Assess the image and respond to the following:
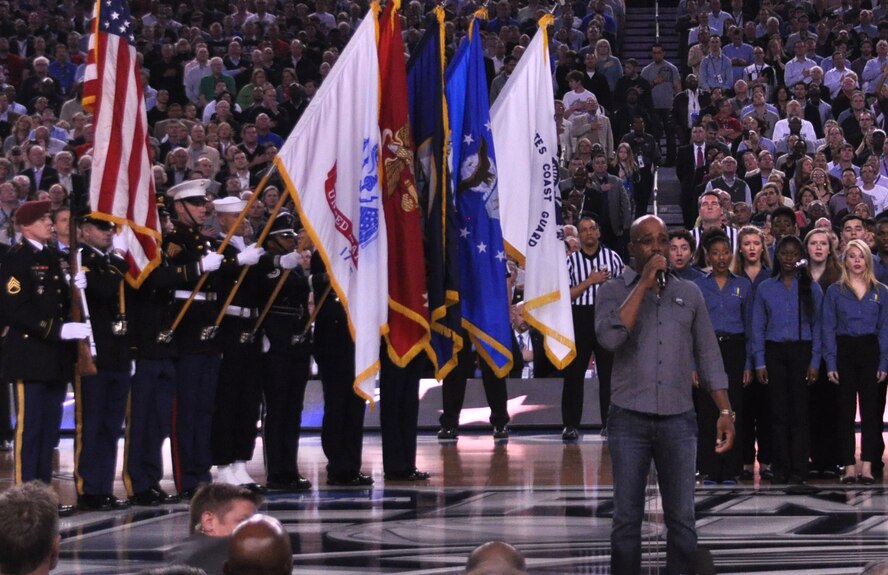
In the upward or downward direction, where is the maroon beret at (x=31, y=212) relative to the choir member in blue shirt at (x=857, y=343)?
upward

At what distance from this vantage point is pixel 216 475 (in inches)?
484

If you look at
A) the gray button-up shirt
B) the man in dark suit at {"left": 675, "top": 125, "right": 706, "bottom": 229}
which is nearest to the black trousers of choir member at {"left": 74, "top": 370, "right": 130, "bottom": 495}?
the gray button-up shirt

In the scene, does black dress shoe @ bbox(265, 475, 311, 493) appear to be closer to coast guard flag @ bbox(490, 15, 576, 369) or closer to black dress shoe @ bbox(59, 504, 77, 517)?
black dress shoe @ bbox(59, 504, 77, 517)

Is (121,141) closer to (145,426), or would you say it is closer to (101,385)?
(101,385)

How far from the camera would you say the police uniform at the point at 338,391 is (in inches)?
458

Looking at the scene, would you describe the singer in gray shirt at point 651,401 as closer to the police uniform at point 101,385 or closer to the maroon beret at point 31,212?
the police uniform at point 101,385

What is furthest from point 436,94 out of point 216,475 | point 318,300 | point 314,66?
point 314,66

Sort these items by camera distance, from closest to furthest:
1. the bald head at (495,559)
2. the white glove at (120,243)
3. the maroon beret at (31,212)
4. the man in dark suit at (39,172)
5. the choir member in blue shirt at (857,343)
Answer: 1. the bald head at (495,559)
2. the maroon beret at (31,212)
3. the white glove at (120,243)
4. the choir member in blue shirt at (857,343)
5. the man in dark suit at (39,172)

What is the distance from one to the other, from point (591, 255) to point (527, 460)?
98.0 inches

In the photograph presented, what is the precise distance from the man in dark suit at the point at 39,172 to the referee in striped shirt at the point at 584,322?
23.3 feet

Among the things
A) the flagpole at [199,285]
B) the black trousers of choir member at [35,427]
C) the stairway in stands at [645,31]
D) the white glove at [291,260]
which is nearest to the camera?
the black trousers of choir member at [35,427]

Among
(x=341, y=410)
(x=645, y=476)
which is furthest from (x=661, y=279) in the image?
(x=341, y=410)

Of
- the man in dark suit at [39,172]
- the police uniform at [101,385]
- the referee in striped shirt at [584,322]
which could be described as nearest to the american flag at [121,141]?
the police uniform at [101,385]

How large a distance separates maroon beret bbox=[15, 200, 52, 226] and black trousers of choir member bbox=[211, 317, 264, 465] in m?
1.63
